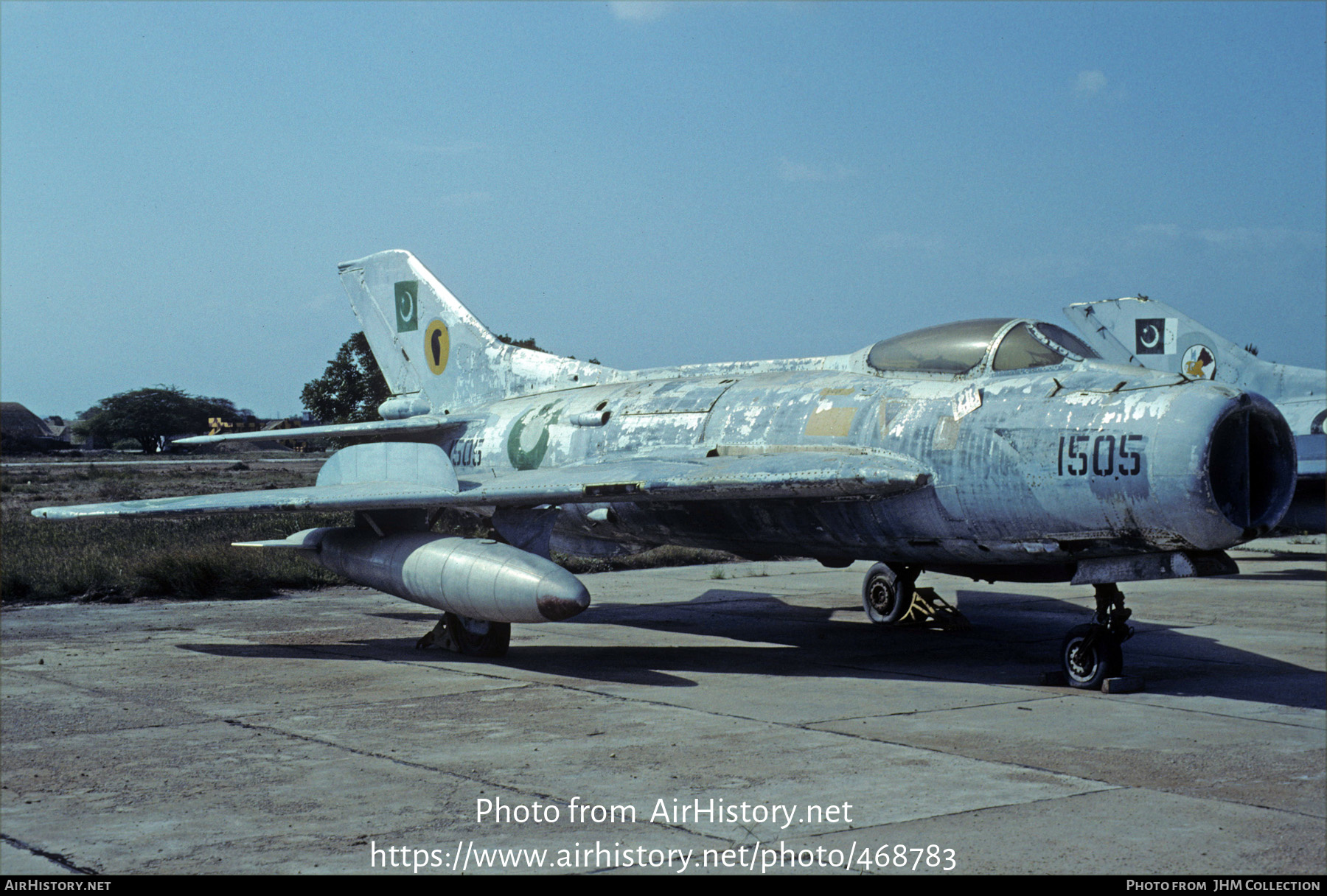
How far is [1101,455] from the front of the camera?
8.68 meters

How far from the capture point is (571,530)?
43.0 ft

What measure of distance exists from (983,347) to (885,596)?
4.69m

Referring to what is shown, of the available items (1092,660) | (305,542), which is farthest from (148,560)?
(1092,660)

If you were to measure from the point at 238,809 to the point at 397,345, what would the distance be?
37.6 ft

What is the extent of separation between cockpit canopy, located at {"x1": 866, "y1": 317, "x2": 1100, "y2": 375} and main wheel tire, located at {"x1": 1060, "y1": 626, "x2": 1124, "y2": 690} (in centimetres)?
231

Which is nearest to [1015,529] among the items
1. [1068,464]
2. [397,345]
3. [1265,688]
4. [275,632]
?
[1068,464]

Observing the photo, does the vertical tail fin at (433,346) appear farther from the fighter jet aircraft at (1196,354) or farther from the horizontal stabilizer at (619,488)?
the fighter jet aircraft at (1196,354)

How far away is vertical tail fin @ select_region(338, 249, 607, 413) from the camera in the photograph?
15281mm

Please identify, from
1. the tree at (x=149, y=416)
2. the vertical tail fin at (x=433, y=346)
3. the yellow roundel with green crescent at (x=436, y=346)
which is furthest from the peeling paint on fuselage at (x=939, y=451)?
the tree at (x=149, y=416)

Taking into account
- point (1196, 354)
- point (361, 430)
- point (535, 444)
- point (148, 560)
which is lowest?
point (148, 560)

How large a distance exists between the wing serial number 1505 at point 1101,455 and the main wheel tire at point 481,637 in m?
5.31

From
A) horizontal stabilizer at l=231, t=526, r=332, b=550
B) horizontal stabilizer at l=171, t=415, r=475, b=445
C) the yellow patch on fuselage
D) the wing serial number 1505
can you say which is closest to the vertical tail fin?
horizontal stabilizer at l=171, t=415, r=475, b=445

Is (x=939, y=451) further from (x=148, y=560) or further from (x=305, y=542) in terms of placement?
(x=148, y=560)

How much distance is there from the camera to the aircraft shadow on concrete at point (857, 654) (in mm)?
10008
